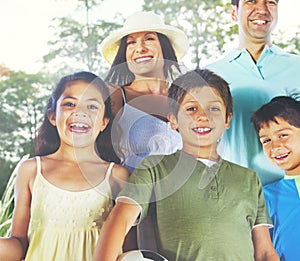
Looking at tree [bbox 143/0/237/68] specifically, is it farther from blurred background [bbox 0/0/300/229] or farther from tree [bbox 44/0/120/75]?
tree [bbox 44/0/120/75]

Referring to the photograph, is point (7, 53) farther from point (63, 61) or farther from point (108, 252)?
point (108, 252)

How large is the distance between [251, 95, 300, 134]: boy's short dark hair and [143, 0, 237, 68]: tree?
276mm

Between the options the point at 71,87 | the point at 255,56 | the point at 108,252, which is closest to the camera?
the point at 108,252

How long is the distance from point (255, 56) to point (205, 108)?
33cm

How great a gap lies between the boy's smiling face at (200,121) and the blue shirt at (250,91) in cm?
6

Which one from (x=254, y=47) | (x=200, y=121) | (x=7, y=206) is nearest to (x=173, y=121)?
(x=200, y=121)

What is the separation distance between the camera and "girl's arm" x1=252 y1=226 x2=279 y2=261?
7.49ft

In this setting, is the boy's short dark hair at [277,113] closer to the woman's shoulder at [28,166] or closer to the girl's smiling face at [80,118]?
the girl's smiling face at [80,118]

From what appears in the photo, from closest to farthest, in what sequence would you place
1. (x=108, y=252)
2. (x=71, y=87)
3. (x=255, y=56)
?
1. (x=108, y=252)
2. (x=71, y=87)
3. (x=255, y=56)

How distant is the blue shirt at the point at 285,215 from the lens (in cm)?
232

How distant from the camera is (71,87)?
88.9 inches

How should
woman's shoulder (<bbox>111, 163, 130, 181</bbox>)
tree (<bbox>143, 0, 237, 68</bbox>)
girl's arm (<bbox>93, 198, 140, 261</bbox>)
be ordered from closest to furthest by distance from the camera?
girl's arm (<bbox>93, 198, 140, 261</bbox>)
woman's shoulder (<bbox>111, 163, 130, 181</bbox>)
tree (<bbox>143, 0, 237, 68</bbox>)

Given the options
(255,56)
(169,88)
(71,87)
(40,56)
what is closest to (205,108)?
(169,88)

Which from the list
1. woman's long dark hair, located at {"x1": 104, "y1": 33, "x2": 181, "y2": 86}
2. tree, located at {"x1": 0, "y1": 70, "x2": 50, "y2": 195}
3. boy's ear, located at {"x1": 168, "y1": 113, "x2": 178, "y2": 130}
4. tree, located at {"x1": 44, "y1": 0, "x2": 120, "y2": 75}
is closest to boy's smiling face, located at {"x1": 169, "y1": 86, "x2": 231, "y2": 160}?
boy's ear, located at {"x1": 168, "y1": 113, "x2": 178, "y2": 130}
